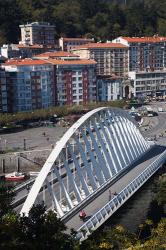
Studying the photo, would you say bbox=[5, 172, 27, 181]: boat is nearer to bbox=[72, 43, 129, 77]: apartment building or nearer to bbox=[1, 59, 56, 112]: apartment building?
bbox=[1, 59, 56, 112]: apartment building

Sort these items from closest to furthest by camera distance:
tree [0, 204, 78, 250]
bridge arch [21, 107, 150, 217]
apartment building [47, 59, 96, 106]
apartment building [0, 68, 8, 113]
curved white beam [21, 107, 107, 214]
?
1. tree [0, 204, 78, 250]
2. curved white beam [21, 107, 107, 214]
3. bridge arch [21, 107, 150, 217]
4. apartment building [0, 68, 8, 113]
5. apartment building [47, 59, 96, 106]

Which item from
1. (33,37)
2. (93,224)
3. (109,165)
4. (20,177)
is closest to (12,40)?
(33,37)

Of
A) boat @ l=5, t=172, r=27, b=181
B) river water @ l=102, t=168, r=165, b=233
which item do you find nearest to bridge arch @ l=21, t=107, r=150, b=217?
Answer: river water @ l=102, t=168, r=165, b=233

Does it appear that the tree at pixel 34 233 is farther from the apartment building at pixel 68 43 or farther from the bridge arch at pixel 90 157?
the apartment building at pixel 68 43

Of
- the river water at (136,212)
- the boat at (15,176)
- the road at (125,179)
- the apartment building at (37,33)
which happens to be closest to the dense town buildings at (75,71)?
the apartment building at (37,33)

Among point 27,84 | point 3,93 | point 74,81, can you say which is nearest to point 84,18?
point 74,81

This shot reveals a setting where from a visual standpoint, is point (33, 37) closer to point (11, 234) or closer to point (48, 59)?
point (48, 59)

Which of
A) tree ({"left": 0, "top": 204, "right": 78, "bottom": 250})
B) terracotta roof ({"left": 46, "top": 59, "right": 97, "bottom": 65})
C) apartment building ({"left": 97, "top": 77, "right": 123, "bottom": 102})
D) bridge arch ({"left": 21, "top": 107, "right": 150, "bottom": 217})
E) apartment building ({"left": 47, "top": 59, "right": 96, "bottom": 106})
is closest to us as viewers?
tree ({"left": 0, "top": 204, "right": 78, "bottom": 250})
